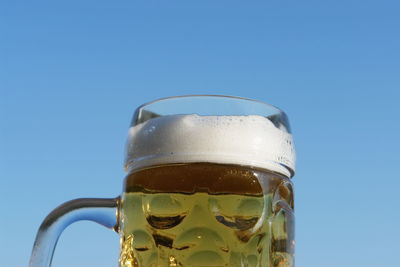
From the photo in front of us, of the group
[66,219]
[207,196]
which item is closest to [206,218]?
[207,196]

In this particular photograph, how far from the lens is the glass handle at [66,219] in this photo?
3.79ft

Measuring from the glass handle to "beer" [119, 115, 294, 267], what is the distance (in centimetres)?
3

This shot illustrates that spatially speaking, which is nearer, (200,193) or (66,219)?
(200,193)

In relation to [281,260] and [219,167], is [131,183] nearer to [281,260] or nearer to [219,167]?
[219,167]

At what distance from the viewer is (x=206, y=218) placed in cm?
Answer: 102

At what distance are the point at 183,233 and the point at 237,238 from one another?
9 centimetres

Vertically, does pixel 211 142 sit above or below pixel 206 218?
above

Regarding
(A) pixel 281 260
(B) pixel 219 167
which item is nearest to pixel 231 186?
(B) pixel 219 167

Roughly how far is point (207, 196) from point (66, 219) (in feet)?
1.02

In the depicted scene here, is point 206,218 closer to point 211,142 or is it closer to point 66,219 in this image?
point 211,142

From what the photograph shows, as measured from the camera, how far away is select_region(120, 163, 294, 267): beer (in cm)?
102

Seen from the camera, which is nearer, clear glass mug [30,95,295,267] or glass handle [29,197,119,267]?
clear glass mug [30,95,295,267]

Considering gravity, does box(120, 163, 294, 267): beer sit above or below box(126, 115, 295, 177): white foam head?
below

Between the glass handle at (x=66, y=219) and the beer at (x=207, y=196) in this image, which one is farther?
the glass handle at (x=66, y=219)
